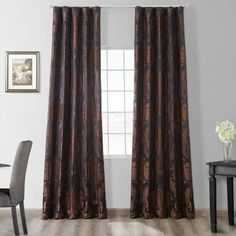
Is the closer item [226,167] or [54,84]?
[226,167]

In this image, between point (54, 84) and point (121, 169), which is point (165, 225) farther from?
point (54, 84)

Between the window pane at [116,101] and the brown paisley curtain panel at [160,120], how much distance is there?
0.42 meters

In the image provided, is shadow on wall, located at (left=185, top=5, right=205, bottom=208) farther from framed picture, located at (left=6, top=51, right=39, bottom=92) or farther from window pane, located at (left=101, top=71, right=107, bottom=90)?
framed picture, located at (left=6, top=51, right=39, bottom=92)

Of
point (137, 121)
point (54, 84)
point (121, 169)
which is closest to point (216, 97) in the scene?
point (137, 121)

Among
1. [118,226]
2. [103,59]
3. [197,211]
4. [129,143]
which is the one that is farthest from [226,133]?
[103,59]

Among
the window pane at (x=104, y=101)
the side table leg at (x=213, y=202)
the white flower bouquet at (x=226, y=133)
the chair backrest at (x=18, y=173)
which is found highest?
the window pane at (x=104, y=101)

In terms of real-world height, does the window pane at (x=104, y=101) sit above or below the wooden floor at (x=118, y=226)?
above

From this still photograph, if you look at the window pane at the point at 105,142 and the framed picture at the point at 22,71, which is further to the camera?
the window pane at the point at 105,142

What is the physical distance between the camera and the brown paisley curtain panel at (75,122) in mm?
5254

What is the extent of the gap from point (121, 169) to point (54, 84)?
129 centimetres

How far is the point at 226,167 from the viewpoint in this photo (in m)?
4.57

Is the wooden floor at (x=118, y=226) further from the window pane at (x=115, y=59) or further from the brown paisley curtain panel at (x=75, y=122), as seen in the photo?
the window pane at (x=115, y=59)

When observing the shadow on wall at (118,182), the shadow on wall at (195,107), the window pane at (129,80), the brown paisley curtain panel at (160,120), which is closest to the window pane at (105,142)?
the shadow on wall at (118,182)

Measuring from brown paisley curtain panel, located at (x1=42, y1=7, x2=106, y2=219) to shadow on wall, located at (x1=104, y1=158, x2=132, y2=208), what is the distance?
7.9 inches
